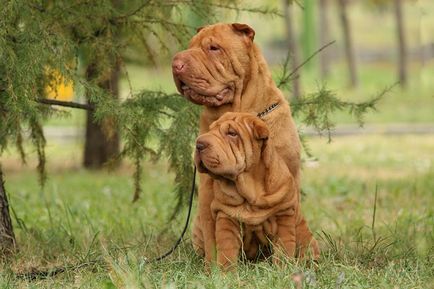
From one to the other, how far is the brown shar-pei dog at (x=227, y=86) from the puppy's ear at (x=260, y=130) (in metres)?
0.19

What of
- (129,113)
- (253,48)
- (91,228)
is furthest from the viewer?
(91,228)

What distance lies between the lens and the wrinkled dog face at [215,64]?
513cm

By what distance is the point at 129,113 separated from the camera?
622 cm

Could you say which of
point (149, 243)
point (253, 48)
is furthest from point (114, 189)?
point (253, 48)

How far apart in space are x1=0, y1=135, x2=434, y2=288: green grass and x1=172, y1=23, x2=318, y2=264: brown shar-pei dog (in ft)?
1.66

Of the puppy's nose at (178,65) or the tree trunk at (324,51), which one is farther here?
the tree trunk at (324,51)

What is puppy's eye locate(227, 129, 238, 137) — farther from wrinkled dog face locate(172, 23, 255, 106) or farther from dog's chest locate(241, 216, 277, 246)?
dog's chest locate(241, 216, 277, 246)

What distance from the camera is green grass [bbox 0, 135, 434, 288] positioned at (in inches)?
200

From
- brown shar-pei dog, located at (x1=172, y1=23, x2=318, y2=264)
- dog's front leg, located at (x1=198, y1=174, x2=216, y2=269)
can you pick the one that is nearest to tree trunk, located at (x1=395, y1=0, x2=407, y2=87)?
brown shar-pei dog, located at (x1=172, y1=23, x2=318, y2=264)

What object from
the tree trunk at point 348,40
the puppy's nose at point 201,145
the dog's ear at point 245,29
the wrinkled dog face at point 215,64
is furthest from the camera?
the tree trunk at point 348,40

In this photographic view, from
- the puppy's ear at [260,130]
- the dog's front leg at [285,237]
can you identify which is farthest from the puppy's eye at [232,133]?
the dog's front leg at [285,237]

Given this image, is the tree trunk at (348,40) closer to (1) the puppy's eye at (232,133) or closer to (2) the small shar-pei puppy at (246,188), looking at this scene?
(2) the small shar-pei puppy at (246,188)

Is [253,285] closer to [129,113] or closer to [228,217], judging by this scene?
[228,217]

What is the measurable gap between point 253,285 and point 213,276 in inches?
8.5
